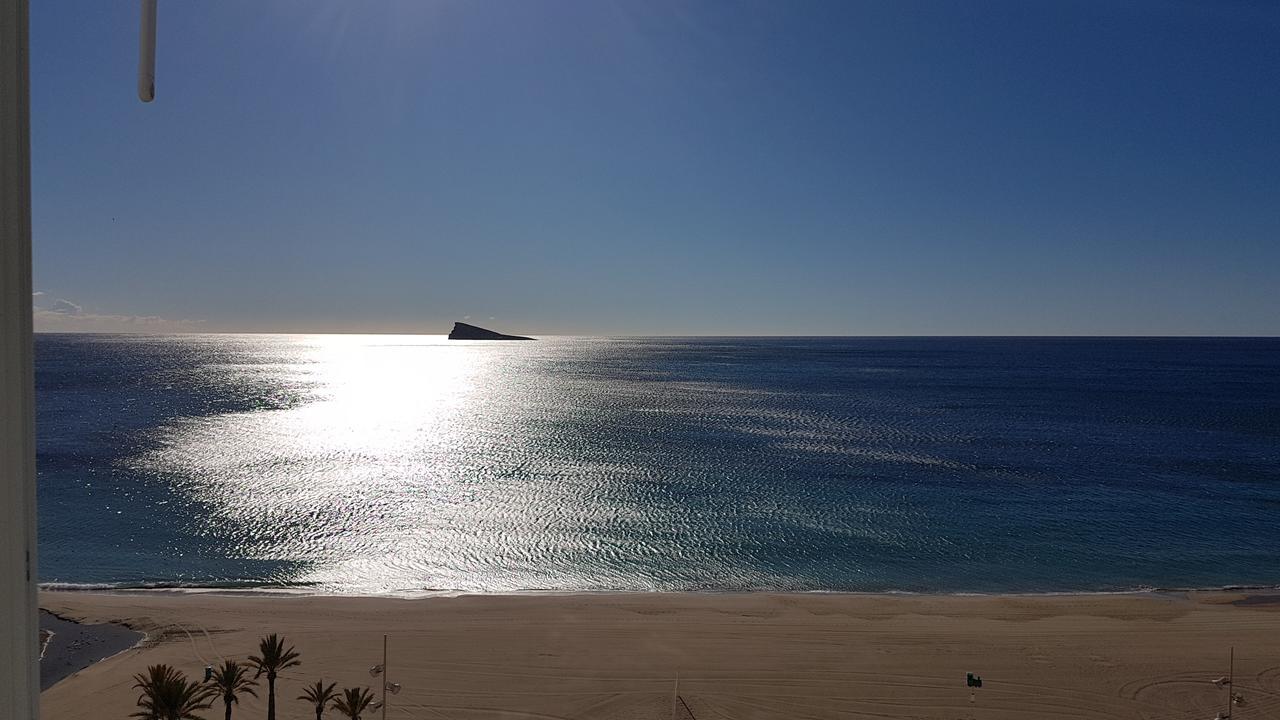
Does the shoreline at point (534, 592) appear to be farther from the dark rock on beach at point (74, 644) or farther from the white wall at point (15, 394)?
the white wall at point (15, 394)

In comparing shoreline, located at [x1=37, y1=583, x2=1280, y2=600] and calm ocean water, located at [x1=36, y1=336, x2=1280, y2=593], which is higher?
calm ocean water, located at [x1=36, y1=336, x2=1280, y2=593]

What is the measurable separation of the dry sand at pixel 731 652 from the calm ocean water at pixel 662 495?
3.45 meters

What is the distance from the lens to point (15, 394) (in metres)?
2.44

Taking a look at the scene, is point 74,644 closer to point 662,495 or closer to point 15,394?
point 15,394

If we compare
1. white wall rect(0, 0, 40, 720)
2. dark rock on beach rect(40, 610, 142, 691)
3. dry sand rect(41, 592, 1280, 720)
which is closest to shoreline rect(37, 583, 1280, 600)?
dry sand rect(41, 592, 1280, 720)

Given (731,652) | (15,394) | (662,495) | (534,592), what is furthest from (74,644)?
(662,495)

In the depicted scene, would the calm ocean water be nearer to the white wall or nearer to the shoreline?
the shoreline

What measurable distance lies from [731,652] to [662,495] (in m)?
24.1

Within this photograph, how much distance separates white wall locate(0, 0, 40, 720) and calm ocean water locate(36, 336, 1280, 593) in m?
32.3

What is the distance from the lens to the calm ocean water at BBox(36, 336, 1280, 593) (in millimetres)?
35531

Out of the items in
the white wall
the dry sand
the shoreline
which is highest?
the white wall

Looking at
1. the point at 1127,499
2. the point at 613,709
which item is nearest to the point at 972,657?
the point at 613,709

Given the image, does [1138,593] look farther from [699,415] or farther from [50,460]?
[50,460]

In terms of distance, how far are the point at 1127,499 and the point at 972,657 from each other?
3372 centimetres
